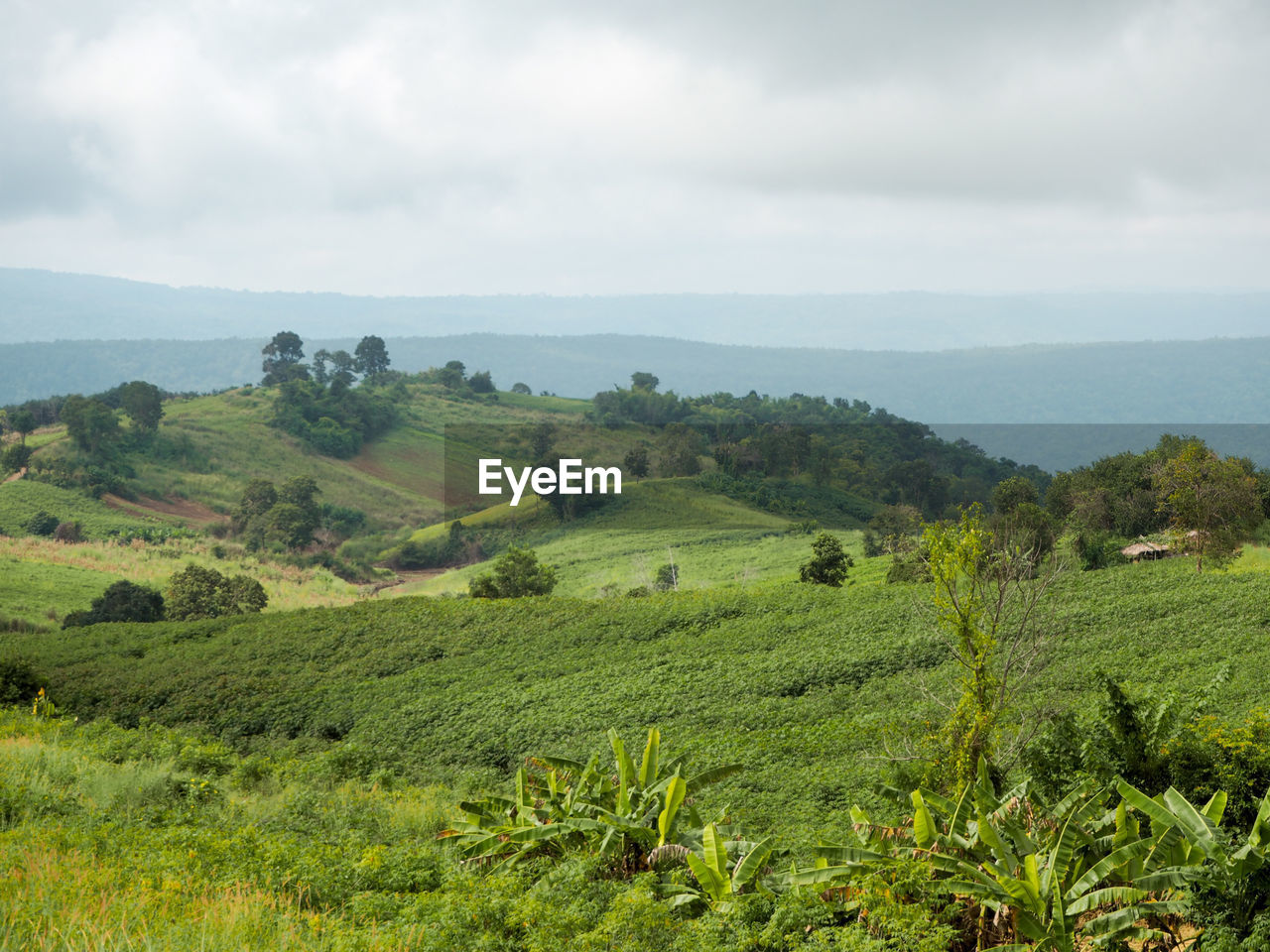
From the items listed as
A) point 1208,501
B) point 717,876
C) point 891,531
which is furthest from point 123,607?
point 1208,501

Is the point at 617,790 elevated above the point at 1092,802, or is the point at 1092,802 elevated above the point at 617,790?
the point at 1092,802

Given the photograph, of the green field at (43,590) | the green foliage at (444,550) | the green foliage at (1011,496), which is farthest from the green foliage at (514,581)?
the green foliage at (1011,496)

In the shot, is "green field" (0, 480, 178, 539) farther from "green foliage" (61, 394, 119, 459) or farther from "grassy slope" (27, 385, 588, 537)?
"green foliage" (61, 394, 119, 459)

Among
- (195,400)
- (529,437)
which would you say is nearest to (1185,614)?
(529,437)

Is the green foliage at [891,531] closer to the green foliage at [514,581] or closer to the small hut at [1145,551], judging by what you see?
the small hut at [1145,551]

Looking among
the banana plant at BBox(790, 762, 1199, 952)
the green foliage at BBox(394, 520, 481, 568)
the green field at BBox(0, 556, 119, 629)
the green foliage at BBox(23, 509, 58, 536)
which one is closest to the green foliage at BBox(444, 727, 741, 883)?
the banana plant at BBox(790, 762, 1199, 952)

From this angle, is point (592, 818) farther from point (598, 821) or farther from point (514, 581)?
point (514, 581)

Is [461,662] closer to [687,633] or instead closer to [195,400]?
[687,633]
